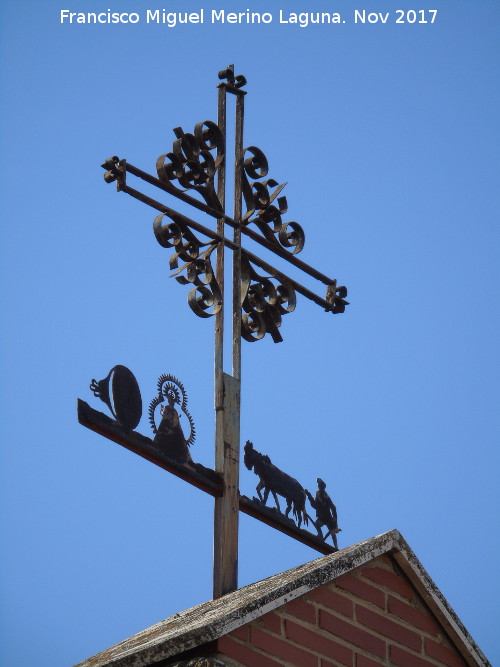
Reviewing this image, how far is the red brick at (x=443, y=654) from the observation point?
5.92 meters

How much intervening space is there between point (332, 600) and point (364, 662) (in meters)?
0.30

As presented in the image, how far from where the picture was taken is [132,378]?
6.81 meters

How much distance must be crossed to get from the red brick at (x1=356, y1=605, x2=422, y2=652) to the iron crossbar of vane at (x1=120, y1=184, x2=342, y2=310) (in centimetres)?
253

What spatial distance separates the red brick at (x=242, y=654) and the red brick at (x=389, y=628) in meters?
0.56

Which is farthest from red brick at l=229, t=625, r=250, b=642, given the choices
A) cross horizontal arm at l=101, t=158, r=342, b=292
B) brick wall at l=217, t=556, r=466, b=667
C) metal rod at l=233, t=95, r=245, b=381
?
cross horizontal arm at l=101, t=158, r=342, b=292

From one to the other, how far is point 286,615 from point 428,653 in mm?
827

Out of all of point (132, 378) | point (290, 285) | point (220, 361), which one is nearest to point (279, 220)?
point (290, 285)

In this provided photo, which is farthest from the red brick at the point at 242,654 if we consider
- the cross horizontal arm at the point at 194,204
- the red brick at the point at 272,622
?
the cross horizontal arm at the point at 194,204

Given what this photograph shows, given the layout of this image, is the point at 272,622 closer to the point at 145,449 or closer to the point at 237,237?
the point at 145,449

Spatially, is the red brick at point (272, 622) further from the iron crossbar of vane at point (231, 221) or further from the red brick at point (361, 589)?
the iron crossbar of vane at point (231, 221)

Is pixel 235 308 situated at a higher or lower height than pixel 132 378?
higher

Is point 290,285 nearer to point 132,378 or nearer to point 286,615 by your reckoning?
point 132,378

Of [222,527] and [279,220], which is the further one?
[279,220]

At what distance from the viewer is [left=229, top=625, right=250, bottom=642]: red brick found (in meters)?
5.24
